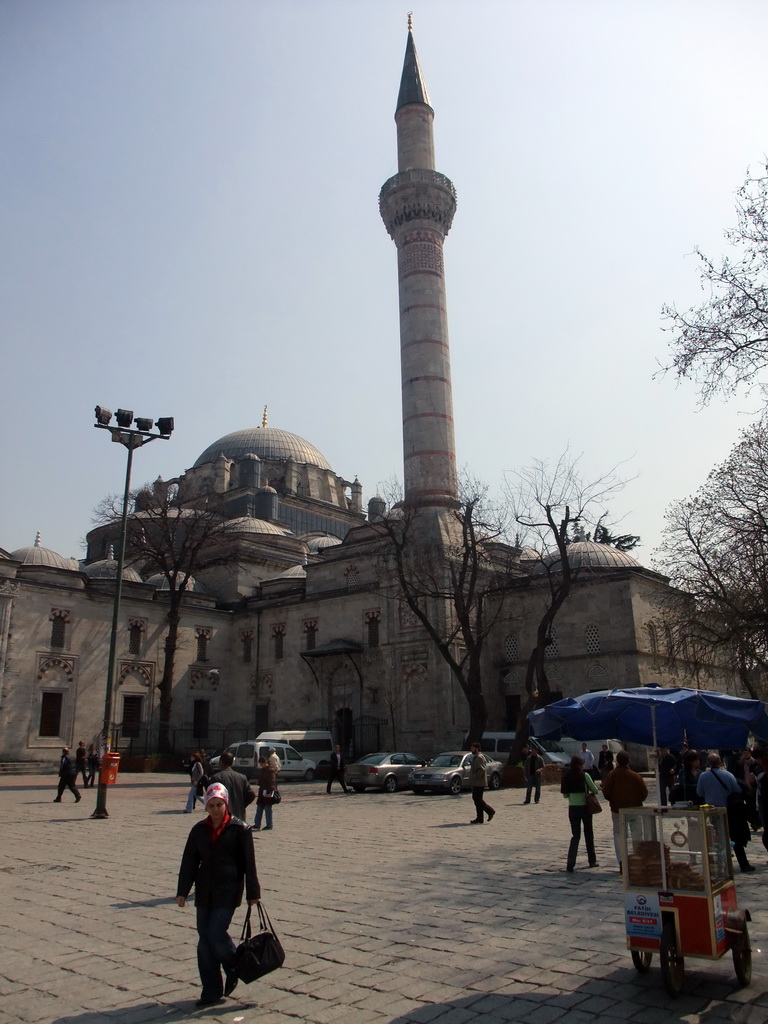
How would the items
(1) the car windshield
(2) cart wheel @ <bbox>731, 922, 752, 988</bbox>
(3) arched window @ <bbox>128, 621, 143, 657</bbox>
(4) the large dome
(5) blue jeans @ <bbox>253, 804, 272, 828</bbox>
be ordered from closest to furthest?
(2) cart wheel @ <bbox>731, 922, 752, 988</bbox> < (5) blue jeans @ <bbox>253, 804, 272, 828</bbox> < (1) the car windshield < (3) arched window @ <bbox>128, 621, 143, 657</bbox> < (4) the large dome

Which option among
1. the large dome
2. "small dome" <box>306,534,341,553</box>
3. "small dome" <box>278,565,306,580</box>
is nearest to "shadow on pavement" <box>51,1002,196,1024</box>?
"small dome" <box>278,565,306,580</box>

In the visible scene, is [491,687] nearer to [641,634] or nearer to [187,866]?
[641,634]

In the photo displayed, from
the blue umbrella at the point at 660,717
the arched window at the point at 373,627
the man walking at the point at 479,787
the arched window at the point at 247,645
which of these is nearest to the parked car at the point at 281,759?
the arched window at the point at 373,627

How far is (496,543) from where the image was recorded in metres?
29.2

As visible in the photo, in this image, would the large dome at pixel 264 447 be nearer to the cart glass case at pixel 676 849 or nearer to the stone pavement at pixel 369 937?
the stone pavement at pixel 369 937

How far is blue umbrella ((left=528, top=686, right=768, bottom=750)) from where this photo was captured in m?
9.34

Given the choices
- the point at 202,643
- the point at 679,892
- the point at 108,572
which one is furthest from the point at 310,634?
the point at 679,892

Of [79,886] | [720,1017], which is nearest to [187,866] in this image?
[720,1017]

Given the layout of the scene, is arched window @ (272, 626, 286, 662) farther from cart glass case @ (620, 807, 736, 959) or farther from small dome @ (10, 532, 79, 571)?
cart glass case @ (620, 807, 736, 959)

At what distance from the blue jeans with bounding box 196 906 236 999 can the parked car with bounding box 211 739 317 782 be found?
1909cm

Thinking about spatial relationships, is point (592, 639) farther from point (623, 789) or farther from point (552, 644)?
point (623, 789)

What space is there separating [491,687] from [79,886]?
25174mm

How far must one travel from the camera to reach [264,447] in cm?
5212

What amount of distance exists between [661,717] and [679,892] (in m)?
5.29
